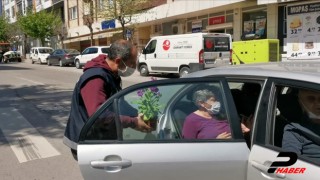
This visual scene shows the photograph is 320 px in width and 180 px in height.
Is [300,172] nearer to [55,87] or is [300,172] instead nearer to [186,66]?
[55,87]

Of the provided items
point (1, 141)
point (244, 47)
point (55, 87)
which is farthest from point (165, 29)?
point (1, 141)

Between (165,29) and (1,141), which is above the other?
(165,29)

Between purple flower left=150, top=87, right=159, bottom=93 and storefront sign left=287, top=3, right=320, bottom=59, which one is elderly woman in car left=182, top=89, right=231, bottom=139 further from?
storefront sign left=287, top=3, right=320, bottom=59

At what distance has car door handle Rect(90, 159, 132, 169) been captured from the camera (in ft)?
8.11

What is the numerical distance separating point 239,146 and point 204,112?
0.41m

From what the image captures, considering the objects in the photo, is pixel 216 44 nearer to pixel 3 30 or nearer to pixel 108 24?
pixel 108 24

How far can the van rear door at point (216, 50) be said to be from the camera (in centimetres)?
1662

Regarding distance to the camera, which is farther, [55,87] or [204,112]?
[55,87]

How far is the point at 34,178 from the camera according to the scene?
471 cm

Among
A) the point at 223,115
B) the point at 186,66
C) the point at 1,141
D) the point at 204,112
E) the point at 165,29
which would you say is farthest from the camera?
the point at 165,29

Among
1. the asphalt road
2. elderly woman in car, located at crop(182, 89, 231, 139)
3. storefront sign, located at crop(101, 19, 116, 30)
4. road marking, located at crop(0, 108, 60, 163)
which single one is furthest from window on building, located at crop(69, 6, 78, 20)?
elderly woman in car, located at crop(182, 89, 231, 139)

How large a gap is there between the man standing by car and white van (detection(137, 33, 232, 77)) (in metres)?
12.6

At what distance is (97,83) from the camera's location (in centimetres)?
294

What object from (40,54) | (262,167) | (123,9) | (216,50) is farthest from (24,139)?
(40,54)
